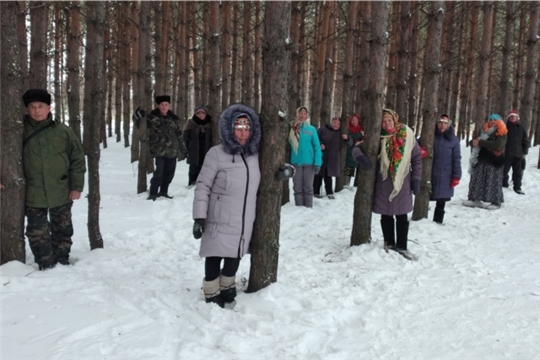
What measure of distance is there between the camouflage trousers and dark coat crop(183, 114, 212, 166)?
5.08 m

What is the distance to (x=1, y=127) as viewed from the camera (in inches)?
158

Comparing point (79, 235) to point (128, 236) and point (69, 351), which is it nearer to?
point (128, 236)

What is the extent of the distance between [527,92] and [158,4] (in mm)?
10937

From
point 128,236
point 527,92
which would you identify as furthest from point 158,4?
point 527,92

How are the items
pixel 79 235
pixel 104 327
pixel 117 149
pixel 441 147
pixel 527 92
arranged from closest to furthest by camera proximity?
pixel 104 327 < pixel 79 235 < pixel 441 147 < pixel 527 92 < pixel 117 149

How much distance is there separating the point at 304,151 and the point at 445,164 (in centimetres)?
256

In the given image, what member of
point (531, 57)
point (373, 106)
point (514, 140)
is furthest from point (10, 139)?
point (531, 57)

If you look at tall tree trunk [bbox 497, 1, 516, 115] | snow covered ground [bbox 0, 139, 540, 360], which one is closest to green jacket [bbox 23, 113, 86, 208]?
snow covered ground [bbox 0, 139, 540, 360]

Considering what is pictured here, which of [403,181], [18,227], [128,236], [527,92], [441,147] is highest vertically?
[527,92]

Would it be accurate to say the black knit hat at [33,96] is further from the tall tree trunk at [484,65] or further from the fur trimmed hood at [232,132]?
the tall tree trunk at [484,65]

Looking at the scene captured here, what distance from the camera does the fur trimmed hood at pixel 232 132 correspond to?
3.64 meters

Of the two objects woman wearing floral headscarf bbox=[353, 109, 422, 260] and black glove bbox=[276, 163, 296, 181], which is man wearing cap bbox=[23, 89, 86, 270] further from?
woman wearing floral headscarf bbox=[353, 109, 422, 260]

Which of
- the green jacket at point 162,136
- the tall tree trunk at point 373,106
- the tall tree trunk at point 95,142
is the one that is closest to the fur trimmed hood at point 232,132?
the tall tree trunk at point 373,106

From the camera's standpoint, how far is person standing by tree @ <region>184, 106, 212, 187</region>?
944 cm
